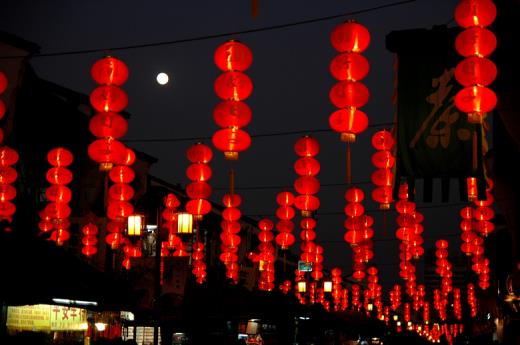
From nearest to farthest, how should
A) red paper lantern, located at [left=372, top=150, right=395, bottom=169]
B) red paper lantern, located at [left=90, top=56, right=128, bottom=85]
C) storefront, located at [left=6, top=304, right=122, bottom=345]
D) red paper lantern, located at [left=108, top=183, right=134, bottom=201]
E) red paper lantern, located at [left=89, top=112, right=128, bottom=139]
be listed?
red paper lantern, located at [left=90, top=56, right=128, bottom=85]
red paper lantern, located at [left=89, top=112, right=128, bottom=139]
red paper lantern, located at [left=372, top=150, right=395, bottom=169]
storefront, located at [left=6, top=304, right=122, bottom=345]
red paper lantern, located at [left=108, top=183, right=134, bottom=201]

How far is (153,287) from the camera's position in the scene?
2255 centimetres

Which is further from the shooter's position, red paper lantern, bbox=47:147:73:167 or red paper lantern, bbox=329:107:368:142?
red paper lantern, bbox=47:147:73:167

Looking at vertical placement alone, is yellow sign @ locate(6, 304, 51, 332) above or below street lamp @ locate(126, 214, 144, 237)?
below

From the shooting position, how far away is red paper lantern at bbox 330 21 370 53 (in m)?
11.9

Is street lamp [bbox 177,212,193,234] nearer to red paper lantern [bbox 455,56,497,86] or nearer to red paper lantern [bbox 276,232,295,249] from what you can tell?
red paper lantern [bbox 276,232,295,249]

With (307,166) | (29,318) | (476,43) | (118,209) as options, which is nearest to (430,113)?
(476,43)

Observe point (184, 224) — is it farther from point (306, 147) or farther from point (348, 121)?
point (348, 121)

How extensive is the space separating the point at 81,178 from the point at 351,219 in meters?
11.7

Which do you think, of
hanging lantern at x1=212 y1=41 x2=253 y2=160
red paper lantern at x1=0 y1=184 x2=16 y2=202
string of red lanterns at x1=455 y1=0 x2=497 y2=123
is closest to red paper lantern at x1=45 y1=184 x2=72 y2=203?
red paper lantern at x1=0 y1=184 x2=16 y2=202

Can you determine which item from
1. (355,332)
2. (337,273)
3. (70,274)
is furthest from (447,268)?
A: (70,274)

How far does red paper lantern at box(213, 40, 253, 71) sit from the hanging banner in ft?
8.63

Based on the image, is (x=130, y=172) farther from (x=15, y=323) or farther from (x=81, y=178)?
(x=81, y=178)

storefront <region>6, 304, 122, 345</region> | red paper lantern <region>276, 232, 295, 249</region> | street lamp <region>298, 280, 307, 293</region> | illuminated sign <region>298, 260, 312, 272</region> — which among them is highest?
red paper lantern <region>276, 232, 295, 249</region>

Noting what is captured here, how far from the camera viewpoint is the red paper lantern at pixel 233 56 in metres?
12.7
